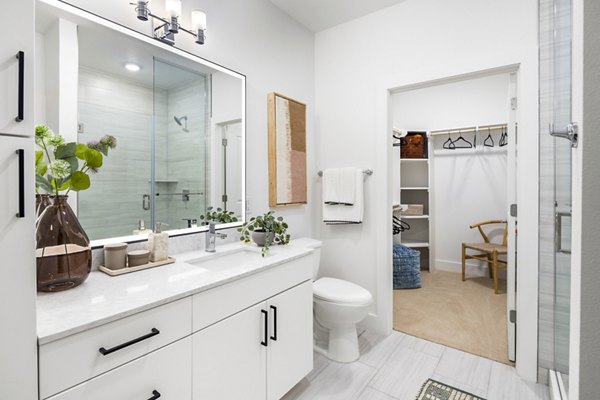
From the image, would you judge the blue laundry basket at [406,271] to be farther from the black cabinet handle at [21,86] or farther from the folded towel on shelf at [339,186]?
the black cabinet handle at [21,86]

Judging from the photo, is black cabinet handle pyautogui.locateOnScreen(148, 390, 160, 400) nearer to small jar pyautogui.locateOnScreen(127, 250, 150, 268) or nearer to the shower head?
small jar pyautogui.locateOnScreen(127, 250, 150, 268)

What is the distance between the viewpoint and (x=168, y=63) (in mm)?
1689

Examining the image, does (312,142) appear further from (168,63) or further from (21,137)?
(21,137)

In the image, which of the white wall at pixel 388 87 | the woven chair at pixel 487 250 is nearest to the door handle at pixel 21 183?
the white wall at pixel 388 87

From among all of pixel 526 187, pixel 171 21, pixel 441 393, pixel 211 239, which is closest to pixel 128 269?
pixel 211 239

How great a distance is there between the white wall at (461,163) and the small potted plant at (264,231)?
90.2 inches

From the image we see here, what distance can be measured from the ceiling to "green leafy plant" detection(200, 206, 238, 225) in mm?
1678

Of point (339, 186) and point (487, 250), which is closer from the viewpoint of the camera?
point (339, 186)

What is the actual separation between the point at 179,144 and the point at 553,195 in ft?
7.32

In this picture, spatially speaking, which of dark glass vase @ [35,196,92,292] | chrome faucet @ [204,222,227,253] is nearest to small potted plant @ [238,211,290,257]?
chrome faucet @ [204,222,227,253]

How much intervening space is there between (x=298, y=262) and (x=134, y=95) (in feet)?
4.07

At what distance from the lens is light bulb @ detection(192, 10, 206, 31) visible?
1.68 m

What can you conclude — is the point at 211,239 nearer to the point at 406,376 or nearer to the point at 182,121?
the point at 182,121

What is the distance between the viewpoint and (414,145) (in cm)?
397
